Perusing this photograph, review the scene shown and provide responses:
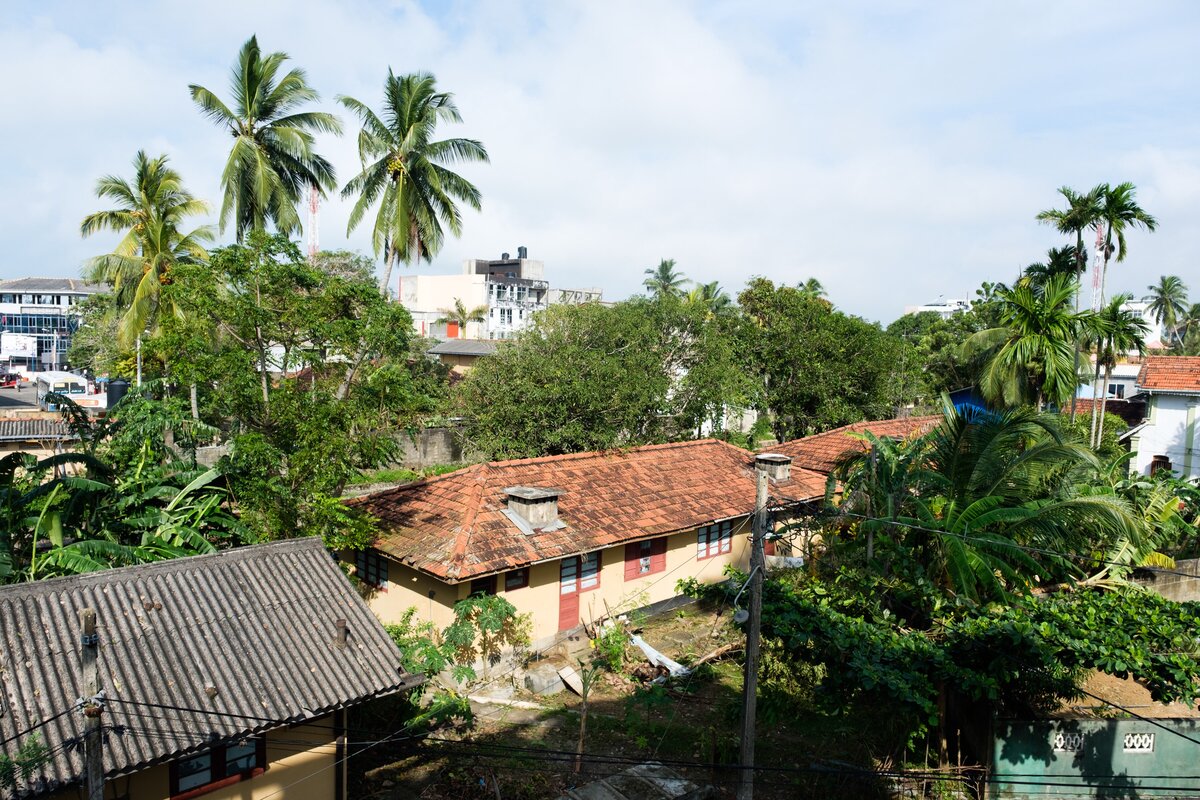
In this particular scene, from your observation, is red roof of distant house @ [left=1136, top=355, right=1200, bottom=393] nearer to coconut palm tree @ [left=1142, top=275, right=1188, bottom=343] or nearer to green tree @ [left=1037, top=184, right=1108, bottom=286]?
green tree @ [left=1037, top=184, right=1108, bottom=286]

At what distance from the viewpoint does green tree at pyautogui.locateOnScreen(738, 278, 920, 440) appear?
109 feet

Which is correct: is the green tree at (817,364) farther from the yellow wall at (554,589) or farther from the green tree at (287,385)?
the green tree at (287,385)

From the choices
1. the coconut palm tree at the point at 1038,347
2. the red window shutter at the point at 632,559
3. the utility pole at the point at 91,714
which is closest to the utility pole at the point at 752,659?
the utility pole at the point at 91,714

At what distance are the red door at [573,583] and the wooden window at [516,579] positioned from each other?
1.01 m

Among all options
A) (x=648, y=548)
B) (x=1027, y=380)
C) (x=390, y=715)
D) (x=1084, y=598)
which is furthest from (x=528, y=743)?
(x=1027, y=380)

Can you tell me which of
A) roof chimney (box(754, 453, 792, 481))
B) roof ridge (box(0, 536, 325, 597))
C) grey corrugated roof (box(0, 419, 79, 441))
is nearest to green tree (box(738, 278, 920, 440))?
roof chimney (box(754, 453, 792, 481))

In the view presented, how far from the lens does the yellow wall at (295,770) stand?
10.2 metres

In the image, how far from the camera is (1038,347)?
20125 mm

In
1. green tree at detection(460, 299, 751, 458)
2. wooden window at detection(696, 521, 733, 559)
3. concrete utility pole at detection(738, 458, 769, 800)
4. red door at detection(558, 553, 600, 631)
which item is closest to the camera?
concrete utility pole at detection(738, 458, 769, 800)

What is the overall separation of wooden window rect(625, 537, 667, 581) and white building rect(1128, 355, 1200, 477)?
20.2 metres

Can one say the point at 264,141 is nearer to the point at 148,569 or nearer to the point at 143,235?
the point at 143,235

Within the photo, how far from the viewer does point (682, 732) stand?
578 inches

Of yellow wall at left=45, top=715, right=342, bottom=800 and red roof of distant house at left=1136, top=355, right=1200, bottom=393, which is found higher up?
red roof of distant house at left=1136, top=355, right=1200, bottom=393

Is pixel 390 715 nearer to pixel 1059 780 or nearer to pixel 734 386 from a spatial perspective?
pixel 1059 780
